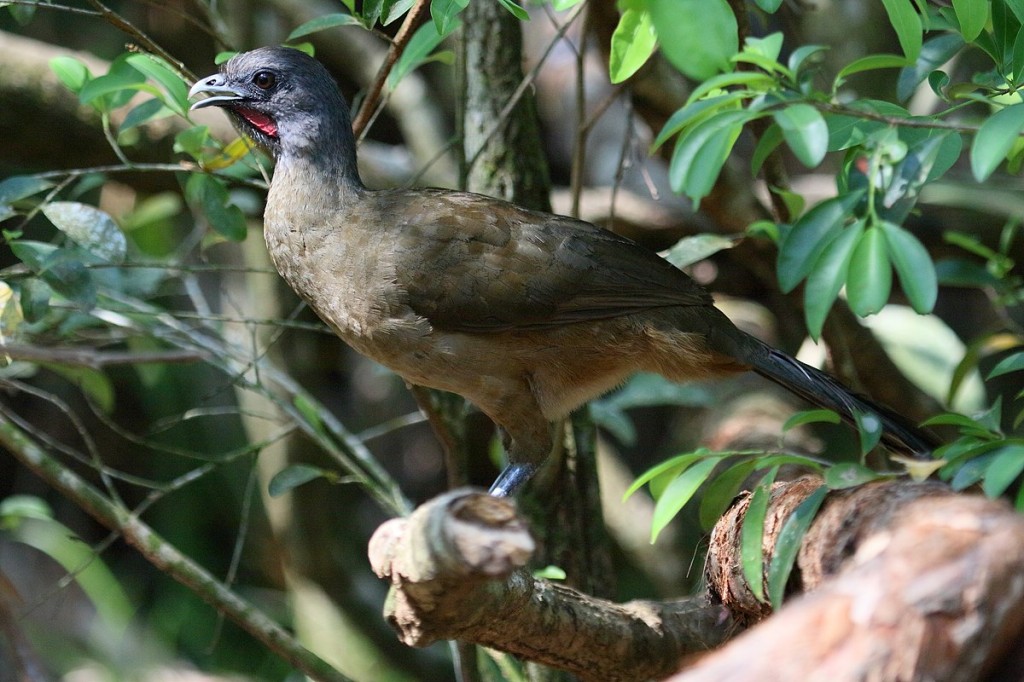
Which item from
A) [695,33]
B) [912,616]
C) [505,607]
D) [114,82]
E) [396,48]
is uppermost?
[695,33]

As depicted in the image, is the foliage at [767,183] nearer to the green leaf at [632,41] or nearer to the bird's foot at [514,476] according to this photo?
the green leaf at [632,41]

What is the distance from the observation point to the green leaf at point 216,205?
2.61 metres

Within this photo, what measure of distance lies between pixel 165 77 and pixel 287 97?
16.8 inches

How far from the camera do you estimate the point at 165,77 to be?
93.3 inches

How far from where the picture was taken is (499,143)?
10.0ft

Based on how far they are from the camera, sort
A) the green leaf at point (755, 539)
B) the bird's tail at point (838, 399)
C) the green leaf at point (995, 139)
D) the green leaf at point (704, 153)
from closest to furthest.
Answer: the green leaf at point (995, 139)
the green leaf at point (704, 153)
the green leaf at point (755, 539)
the bird's tail at point (838, 399)

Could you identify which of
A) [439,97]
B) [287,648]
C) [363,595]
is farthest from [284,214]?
[439,97]

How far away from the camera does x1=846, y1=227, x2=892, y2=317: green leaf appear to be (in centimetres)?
141

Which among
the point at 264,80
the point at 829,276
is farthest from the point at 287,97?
the point at 829,276

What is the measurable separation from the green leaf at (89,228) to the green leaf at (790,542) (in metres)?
1.78

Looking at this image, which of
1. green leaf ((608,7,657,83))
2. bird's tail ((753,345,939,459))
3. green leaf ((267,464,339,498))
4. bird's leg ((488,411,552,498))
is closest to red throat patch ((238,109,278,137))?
green leaf ((267,464,339,498))

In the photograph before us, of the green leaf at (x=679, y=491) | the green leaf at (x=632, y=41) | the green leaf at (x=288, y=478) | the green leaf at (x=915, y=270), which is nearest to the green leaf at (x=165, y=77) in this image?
the green leaf at (x=288, y=478)

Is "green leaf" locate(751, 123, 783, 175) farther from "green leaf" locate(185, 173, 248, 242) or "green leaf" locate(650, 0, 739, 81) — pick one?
"green leaf" locate(185, 173, 248, 242)

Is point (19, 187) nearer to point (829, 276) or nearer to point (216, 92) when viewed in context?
point (216, 92)
